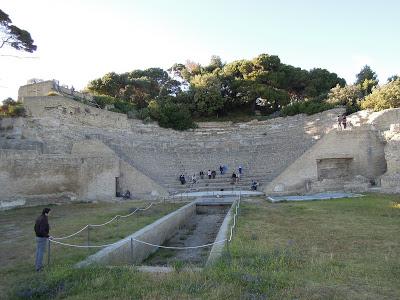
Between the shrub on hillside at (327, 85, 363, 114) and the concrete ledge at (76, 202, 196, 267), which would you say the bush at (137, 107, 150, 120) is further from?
the concrete ledge at (76, 202, 196, 267)

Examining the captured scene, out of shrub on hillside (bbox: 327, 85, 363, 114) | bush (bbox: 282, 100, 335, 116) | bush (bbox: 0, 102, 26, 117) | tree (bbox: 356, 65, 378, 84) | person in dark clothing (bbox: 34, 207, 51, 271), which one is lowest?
person in dark clothing (bbox: 34, 207, 51, 271)

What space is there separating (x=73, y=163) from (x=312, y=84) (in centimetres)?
2577

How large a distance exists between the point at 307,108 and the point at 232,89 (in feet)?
31.1

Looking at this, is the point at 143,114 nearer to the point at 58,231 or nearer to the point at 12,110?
the point at 12,110

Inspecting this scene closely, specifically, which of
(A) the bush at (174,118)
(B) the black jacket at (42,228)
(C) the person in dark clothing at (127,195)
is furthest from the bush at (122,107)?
(B) the black jacket at (42,228)

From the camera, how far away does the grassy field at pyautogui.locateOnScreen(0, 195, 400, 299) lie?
16.3 feet

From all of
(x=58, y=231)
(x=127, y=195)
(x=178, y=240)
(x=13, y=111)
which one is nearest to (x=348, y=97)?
(x=127, y=195)

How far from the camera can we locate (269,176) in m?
23.3

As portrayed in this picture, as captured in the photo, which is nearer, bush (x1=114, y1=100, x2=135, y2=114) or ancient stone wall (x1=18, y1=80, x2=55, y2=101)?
ancient stone wall (x1=18, y1=80, x2=55, y2=101)

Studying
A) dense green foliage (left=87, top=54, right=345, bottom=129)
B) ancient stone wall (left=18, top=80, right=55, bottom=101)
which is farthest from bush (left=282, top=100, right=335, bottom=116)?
ancient stone wall (left=18, top=80, right=55, bottom=101)

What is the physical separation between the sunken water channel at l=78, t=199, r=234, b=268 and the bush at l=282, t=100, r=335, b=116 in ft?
49.7

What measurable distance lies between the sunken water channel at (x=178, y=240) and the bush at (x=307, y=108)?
49.7 feet

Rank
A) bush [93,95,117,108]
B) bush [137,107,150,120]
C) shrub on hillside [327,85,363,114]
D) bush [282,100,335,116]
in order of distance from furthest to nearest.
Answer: bush [93,95,117,108]
bush [137,107,150,120]
shrub on hillside [327,85,363,114]
bush [282,100,335,116]

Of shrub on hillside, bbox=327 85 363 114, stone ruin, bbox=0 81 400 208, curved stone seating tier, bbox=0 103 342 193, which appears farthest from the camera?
shrub on hillside, bbox=327 85 363 114
